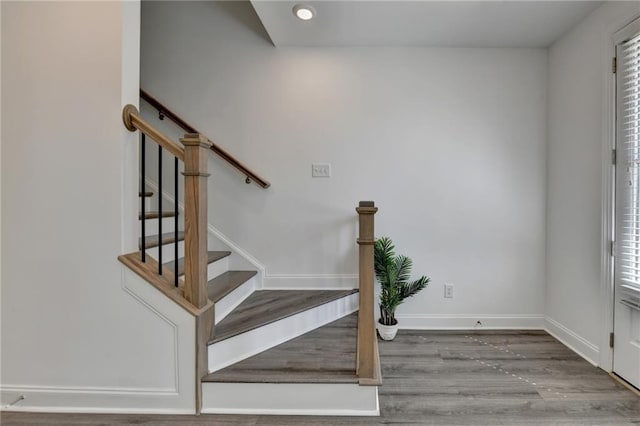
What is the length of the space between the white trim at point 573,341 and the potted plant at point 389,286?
1078 millimetres

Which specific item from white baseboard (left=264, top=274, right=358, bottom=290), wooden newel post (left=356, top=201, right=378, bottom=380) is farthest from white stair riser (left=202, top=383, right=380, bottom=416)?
white baseboard (left=264, top=274, right=358, bottom=290)

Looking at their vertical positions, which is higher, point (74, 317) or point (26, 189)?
point (26, 189)

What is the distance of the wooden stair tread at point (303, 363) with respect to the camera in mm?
1598

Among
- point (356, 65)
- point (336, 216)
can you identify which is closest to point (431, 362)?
point (336, 216)

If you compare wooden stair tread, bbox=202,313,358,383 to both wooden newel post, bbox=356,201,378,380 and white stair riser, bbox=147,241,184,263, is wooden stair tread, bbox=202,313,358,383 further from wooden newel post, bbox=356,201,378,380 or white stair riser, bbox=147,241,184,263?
white stair riser, bbox=147,241,184,263

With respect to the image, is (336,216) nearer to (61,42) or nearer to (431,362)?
(431,362)

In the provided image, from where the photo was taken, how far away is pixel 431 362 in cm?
209

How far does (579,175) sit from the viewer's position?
7.30 feet

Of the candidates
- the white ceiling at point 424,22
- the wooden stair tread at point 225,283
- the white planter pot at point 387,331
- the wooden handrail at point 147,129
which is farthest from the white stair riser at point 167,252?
the white ceiling at point 424,22

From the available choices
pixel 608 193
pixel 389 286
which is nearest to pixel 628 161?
pixel 608 193

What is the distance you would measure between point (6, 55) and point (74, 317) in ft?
4.60

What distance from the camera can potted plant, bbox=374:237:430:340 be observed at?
2389 mm

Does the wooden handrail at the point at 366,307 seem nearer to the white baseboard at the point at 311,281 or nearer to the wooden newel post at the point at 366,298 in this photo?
the wooden newel post at the point at 366,298

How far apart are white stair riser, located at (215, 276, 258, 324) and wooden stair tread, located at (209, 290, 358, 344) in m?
0.03
